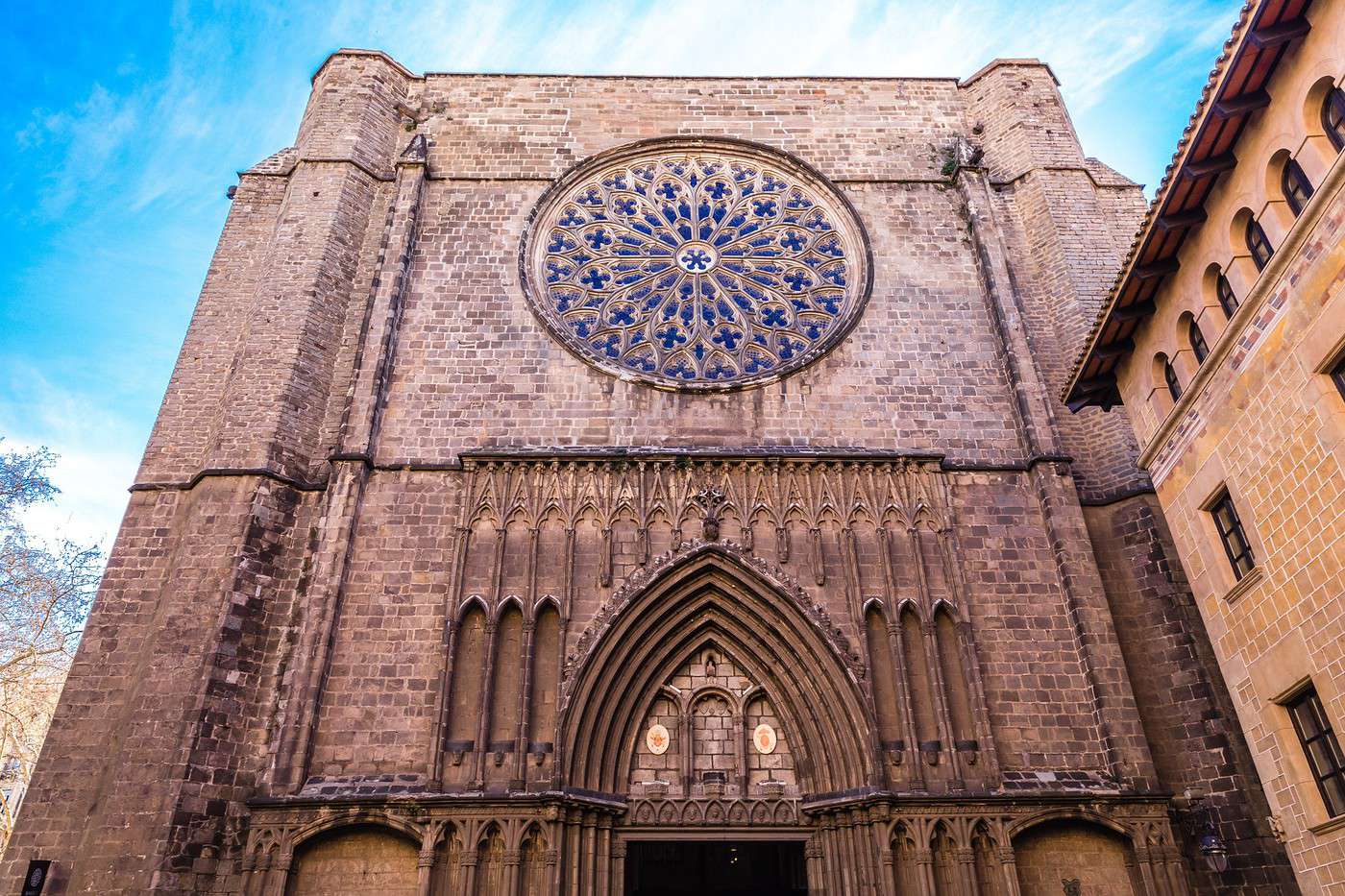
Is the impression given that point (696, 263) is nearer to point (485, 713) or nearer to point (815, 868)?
point (485, 713)

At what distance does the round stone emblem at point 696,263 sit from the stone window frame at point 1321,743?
7.38 metres

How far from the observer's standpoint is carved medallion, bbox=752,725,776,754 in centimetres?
1130

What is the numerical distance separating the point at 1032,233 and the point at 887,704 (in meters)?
8.63

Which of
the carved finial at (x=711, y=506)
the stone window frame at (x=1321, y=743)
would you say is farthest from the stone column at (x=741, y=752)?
the stone window frame at (x=1321, y=743)

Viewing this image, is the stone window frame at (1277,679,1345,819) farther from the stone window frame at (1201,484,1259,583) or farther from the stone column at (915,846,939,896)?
the stone column at (915,846,939,896)

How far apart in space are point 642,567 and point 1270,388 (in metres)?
6.92

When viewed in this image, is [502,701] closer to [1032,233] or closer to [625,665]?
[625,665]

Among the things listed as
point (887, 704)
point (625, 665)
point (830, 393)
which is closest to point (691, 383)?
point (830, 393)

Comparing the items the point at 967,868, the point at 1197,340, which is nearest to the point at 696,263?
the point at 1197,340

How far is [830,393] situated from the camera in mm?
13531

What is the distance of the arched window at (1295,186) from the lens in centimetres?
836

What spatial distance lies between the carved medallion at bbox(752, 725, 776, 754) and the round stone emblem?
188 inches

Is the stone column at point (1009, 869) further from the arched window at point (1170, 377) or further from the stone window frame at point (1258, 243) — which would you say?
the stone window frame at point (1258, 243)

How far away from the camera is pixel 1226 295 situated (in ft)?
32.2
